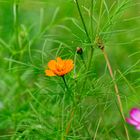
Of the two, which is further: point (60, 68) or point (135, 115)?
point (135, 115)

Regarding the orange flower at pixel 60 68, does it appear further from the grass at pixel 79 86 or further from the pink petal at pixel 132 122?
the pink petal at pixel 132 122

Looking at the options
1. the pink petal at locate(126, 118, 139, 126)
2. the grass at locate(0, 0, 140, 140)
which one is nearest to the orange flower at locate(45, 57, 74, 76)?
the grass at locate(0, 0, 140, 140)

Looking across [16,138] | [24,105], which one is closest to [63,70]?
[16,138]

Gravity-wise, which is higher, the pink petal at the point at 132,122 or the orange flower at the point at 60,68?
the orange flower at the point at 60,68

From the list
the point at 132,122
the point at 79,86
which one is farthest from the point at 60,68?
the point at 132,122

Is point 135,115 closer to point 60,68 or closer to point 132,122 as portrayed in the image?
point 132,122

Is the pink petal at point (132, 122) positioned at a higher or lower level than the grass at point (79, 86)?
lower

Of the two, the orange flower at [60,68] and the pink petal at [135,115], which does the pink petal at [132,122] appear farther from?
the orange flower at [60,68]

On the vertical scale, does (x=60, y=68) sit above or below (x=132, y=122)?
above

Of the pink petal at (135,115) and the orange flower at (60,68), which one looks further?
the pink petal at (135,115)

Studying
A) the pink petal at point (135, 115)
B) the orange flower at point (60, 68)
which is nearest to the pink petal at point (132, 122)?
the pink petal at point (135, 115)
